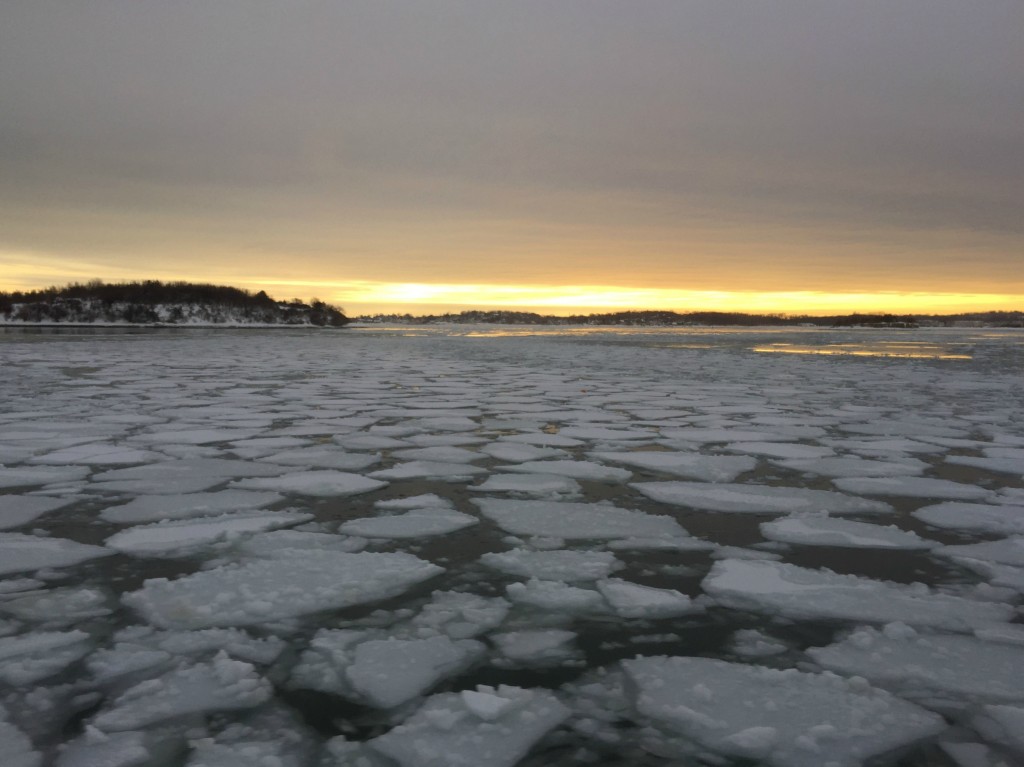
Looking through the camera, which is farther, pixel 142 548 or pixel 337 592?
pixel 142 548

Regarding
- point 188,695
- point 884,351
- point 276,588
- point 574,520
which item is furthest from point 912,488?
point 884,351

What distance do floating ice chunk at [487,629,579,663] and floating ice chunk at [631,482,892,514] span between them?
1.26 metres

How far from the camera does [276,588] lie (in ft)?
6.00

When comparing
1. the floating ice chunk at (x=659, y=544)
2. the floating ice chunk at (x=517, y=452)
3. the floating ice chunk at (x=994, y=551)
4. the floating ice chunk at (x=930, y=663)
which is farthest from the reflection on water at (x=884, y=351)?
the floating ice chunk at (x=930, y=663)

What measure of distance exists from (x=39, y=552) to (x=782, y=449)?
137 inches

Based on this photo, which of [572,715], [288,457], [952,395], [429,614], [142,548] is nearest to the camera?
[572,715]

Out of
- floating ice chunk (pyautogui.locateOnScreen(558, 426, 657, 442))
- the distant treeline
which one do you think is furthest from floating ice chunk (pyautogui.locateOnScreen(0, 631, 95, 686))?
the distant treeline

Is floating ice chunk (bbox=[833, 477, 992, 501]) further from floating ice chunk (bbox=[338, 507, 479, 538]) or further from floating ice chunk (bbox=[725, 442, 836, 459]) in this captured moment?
floating ice chunk (bbox=[338, 507, 479, 538])

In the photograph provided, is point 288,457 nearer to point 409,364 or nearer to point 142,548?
point 142,548

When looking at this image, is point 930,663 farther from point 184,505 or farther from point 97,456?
point 97,456

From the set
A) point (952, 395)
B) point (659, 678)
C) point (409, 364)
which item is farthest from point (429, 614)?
point (409, 364)

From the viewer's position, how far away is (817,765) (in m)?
1.13

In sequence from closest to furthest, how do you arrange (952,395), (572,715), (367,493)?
(572,715) < (367,493) < (952,395)

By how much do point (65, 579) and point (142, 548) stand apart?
10.7 inches
